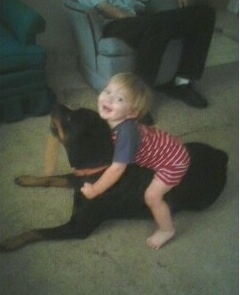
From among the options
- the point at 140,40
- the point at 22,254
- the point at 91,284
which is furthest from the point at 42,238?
the point at 140,40

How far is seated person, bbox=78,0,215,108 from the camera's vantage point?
2.18 meters

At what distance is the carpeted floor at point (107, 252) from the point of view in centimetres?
140

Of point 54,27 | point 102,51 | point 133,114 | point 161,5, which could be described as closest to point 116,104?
point 133,114

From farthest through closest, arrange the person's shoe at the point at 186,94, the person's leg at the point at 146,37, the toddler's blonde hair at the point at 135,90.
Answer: the person's shoe at the point at 186,94 → the person's leg at the point at 146,37 → the toddler's blonde hair at the point at 135,90

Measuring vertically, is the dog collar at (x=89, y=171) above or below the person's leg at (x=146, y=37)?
below

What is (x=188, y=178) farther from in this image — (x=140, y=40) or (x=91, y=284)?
(x=140, y=40)

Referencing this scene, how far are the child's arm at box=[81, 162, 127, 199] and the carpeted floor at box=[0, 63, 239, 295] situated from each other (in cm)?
20

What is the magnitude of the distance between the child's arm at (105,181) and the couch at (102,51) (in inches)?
37.7

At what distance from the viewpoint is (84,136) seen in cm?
140

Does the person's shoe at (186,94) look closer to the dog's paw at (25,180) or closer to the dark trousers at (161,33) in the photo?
the dark trousers at (161,33)

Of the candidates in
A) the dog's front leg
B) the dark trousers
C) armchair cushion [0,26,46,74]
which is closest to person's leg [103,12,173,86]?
the dark trousers

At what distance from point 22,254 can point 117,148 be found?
504 mm

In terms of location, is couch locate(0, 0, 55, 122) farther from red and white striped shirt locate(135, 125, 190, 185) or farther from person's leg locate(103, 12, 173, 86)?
red and white striped shirt locate(135, 125, 190, 185)

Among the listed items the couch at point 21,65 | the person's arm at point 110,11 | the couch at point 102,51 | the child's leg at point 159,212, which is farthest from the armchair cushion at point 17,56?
the child's leg at point 159,212
